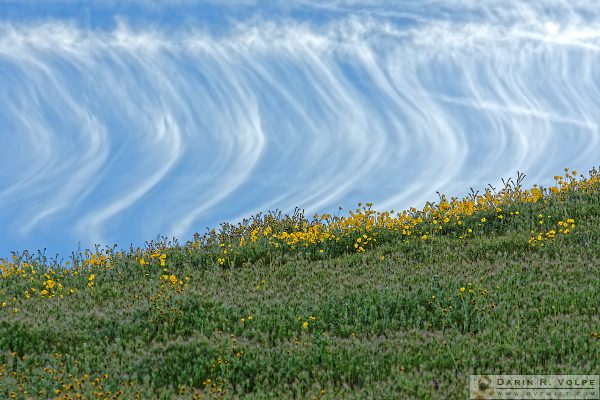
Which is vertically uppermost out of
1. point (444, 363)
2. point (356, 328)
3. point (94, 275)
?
point (94, 275)

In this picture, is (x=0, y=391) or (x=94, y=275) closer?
(x=0, y=391)

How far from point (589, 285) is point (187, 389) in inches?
253

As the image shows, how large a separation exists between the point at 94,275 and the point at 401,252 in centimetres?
617

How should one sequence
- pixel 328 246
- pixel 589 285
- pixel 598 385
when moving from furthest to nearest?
pixel 328 246 → pixel 589 285 → pixel 598 385

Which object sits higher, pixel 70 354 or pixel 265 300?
pixel 265 300

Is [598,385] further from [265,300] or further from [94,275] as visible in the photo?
[94,275]

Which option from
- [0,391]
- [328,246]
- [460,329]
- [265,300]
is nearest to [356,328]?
[460,329]

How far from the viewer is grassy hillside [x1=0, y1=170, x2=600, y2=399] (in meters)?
9.02

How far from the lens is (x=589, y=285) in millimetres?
11734

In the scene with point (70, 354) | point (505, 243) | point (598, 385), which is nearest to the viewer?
point (598, 385)

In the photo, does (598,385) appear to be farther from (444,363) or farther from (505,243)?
(505,243)

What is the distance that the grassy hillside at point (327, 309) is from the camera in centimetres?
902

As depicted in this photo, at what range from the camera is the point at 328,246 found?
16469mm

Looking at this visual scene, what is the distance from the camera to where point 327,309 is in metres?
11.4
